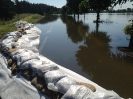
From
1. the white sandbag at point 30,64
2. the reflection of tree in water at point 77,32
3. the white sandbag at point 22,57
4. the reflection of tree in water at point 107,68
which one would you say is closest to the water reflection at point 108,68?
the reflection of tree in water at point 107,68

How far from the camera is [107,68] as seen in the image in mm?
5062

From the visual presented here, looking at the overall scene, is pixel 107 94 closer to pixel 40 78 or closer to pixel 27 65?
pixel 40 78

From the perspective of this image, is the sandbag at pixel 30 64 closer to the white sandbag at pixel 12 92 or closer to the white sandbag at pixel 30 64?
the white sandbag at pixel 30 64

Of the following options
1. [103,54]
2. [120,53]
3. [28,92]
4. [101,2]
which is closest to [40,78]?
[28,92]

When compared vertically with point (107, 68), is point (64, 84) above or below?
above

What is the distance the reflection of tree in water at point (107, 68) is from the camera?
13.2 ft

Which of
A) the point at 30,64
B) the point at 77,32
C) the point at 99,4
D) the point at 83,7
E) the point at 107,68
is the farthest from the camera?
the point at 83,7

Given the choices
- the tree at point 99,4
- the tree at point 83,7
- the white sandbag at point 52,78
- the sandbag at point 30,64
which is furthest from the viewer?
the tree at point 83,7

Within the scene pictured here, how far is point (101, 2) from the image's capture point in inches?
791

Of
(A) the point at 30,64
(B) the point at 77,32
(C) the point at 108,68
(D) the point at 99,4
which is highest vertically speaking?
(D) the point at 99,4

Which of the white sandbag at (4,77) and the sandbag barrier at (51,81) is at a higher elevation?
the sandbag barrier at (51,81)

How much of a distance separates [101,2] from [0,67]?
18907 mm

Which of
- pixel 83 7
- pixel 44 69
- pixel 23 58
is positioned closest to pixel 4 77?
pixel 23 58

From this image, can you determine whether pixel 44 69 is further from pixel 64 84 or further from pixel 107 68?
pixel 107 68
